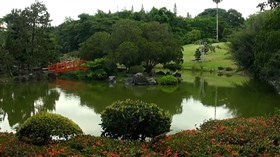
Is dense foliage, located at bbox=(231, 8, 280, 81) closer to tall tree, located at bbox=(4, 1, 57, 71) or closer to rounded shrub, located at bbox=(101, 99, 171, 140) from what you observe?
rounded shrub, located at bbox=(101, 99, 171, 140)

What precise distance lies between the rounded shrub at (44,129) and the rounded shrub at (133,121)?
1137 mm

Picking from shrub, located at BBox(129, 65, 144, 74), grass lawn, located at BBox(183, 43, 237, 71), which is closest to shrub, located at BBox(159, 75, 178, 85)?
shrub, located at BBox(129, 65, 144, 74)

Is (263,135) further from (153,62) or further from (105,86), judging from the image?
(153,62)

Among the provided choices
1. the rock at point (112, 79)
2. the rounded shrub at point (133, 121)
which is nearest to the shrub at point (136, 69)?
the rock at point (112, 79)

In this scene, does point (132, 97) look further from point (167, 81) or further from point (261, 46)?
point (261, 46)

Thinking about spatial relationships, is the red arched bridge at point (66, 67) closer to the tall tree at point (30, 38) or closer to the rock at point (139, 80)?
the tall tree at point (30, 38)

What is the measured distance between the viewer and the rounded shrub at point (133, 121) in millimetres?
9625

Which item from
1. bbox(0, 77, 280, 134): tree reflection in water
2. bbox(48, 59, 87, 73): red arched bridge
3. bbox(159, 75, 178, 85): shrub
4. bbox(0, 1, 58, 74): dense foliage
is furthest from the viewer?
bbox(48, 59, 87, 73): red arched bridge

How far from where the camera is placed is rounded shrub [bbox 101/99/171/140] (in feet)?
Result: 31.6

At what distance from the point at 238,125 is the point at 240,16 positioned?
8605 centimetres

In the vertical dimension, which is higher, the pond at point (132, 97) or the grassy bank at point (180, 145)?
the grassy bank at point (180, 145)

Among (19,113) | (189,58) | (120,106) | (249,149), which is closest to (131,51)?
(19,113)

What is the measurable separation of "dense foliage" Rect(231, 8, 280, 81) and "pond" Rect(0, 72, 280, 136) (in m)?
2.04

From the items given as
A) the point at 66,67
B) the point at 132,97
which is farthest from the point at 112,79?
the point at 132,97
